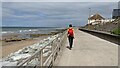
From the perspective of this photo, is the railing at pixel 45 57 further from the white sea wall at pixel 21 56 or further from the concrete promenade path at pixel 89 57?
the concrete promenade path at pixel 89 57

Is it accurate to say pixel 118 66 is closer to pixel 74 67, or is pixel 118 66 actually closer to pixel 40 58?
pixel 74 67

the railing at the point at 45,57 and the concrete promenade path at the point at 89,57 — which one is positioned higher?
the railing at the point at 45,57

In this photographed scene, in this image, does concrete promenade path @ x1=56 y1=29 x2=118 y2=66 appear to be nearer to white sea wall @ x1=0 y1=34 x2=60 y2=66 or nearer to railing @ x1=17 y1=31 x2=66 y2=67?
railing @ x1=17 y1=31 x2=66 y2=67

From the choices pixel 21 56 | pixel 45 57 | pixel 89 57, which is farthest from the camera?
pixel 21 56

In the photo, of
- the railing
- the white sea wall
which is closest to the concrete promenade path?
the railing

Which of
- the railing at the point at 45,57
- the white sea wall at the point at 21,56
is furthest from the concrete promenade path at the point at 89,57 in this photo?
the white sea wall at the point at 21,56

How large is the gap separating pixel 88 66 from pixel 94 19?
12327 centimetres

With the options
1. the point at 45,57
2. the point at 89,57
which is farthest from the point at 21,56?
the point at 45,57

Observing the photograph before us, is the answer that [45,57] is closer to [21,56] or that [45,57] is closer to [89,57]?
[89,57]

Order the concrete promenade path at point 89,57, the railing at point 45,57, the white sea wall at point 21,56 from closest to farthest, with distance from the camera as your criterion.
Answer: the railing at point 45,57
the white sea wall at point 21,56
the concrete promenade path at point 89,57

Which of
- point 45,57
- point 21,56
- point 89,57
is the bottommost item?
point 21,56

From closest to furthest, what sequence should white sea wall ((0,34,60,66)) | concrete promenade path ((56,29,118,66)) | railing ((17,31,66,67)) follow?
railing ((17,31,66,67)) → white sea wall ((0,34,60,66)) → concrete promenade path ((56,29,118,66))

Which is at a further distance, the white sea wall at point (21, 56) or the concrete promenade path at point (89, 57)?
the concrete promenade path at point (89, 57)

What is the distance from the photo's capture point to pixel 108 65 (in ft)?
32.6
